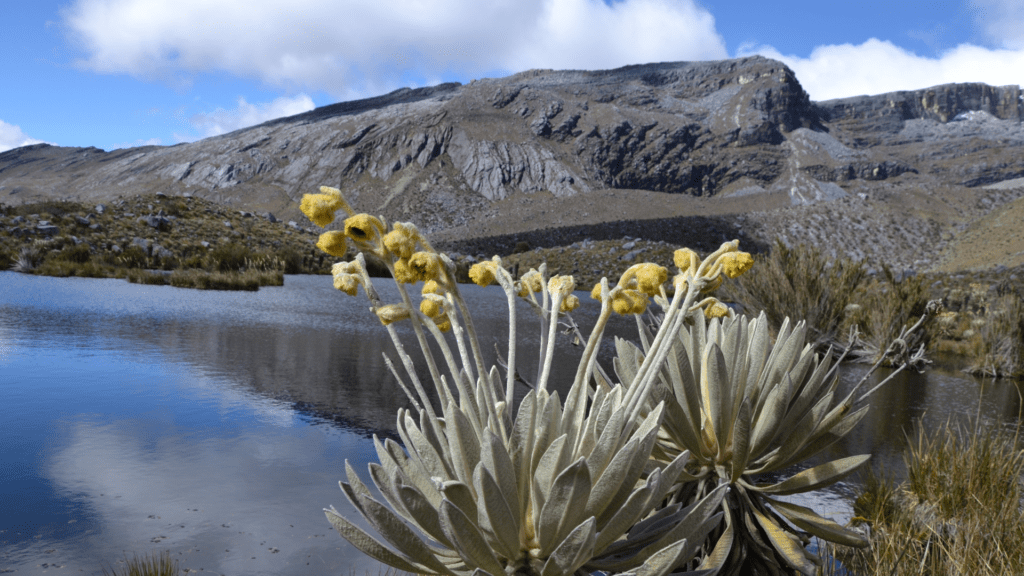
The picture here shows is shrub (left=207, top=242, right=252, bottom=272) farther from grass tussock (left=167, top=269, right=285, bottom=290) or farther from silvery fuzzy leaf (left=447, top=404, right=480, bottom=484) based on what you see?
silvery fuzzy leaf (left=447, top=404, right=480, bottom=484)

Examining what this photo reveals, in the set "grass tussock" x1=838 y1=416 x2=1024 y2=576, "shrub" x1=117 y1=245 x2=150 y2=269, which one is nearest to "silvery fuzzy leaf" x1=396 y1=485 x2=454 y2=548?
"grass tussock" x1=838 y1=416 x2=1024 y2=576

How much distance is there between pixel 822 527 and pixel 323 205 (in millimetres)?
1276

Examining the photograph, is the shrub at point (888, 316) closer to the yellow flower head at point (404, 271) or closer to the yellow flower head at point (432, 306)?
the yellow flower head at point (432, 306)

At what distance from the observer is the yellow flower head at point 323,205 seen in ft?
3.00

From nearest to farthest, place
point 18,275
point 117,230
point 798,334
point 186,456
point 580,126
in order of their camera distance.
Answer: point 798,334, point 186,456, point 18,275, point 117,230, point 580,126

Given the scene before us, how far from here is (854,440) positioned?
3143 millimetres

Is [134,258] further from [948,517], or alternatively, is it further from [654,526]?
[948,517]

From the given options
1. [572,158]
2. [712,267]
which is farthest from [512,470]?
[572,158]

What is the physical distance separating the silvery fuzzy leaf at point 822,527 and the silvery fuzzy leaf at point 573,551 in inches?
Answer: 29.1

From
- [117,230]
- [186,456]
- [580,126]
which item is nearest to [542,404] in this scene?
[186,456]

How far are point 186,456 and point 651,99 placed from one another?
81051 mm

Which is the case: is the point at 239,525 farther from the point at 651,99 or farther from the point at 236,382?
the point at 651,99

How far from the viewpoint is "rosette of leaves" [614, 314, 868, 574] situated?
49.9 inches

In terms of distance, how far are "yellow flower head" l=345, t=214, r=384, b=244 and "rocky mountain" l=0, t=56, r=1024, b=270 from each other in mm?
32006
